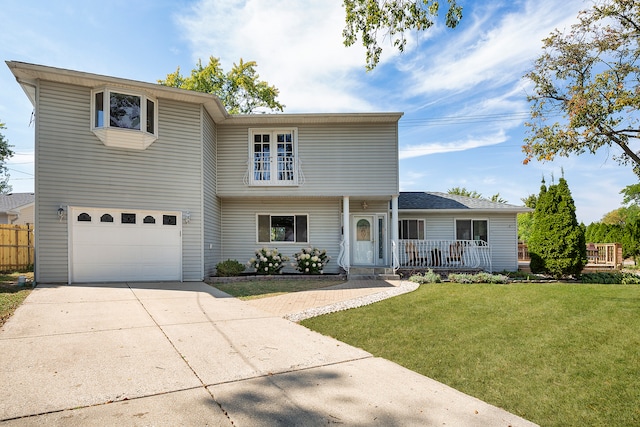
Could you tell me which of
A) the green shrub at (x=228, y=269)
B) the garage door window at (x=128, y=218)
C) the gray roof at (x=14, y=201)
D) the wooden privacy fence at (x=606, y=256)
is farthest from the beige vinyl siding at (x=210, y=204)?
the wooden privacy fence at (x=606, y=256)

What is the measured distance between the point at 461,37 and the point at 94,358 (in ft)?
28.9

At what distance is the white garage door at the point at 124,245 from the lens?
1047 cm

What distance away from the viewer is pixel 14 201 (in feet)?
74.6

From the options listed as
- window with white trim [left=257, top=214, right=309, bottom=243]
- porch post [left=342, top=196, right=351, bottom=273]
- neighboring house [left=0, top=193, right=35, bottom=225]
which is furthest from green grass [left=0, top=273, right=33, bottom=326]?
neighboring house [left=0, top=193, right=35, bottom=225]

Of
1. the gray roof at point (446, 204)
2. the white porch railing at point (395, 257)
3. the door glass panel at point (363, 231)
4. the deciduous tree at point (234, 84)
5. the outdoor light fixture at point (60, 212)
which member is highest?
the deciduous tree at point (234, 84)

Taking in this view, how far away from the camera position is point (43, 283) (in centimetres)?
1004

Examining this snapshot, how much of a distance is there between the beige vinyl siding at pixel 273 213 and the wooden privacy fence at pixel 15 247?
7.97m

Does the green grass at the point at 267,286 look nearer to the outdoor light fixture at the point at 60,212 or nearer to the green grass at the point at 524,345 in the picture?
the green grass at the point at 524,345

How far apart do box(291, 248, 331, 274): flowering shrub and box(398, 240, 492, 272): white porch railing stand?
312 centimetres

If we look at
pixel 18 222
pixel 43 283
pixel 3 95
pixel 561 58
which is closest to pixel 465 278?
pixel 561 58

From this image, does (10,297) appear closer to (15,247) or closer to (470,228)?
(15,247)

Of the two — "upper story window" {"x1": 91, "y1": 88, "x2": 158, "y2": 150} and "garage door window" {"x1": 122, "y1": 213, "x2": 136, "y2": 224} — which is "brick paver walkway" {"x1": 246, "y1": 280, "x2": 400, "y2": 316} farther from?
"upper story window" {"x1": 91, "y1": 88, "x2": 158, "y2": 150}

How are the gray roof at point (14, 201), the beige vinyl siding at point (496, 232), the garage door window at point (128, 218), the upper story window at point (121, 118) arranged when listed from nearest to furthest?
the upper story window at point (121, 118) → the garage door window at point (128, 218) → the beige vinyl siding at point (496, 232) → the gray roof at point (14, 201)

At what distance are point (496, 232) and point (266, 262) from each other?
9.86 metres
